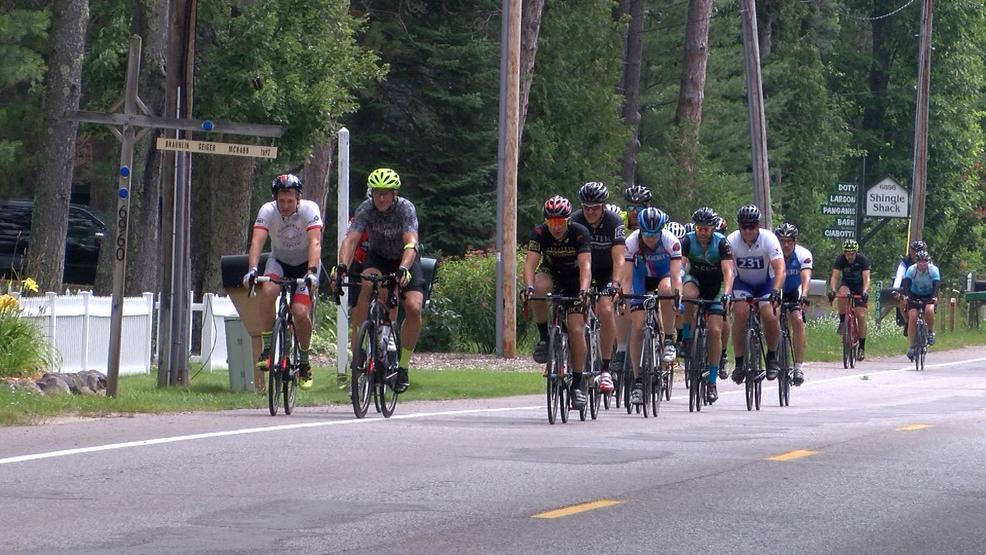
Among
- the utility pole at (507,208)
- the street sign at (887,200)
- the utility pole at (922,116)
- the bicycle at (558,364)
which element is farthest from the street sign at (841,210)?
the bicycle at (558,364)

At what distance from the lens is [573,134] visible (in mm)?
44219

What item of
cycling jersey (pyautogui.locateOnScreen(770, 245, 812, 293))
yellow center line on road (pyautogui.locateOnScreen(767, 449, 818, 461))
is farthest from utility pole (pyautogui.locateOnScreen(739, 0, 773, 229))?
yellow center line on road (pyautogui.locateOnScreen(767, 449, 818, 461))

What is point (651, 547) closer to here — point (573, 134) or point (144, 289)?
point (144, 289)

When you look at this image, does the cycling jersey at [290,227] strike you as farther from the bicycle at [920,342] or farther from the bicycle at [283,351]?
the bicycle at [920,342]

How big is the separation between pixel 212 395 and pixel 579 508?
28.0 feet

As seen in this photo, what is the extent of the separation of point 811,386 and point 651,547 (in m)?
16.3

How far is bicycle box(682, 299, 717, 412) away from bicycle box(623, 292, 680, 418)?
947 millimetres

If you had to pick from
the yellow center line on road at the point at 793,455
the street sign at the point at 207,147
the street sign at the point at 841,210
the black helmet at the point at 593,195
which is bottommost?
the yellow center line on road at the point at 793,455

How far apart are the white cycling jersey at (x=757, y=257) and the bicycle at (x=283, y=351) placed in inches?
217

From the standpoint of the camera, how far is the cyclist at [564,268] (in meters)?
15.2

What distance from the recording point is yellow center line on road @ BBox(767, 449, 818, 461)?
12.9m

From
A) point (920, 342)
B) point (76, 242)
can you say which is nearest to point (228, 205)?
point (76, 242)

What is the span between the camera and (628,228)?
19.4 m

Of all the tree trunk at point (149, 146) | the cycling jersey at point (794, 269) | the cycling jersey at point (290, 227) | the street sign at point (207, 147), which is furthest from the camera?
the tree trunk at point (149, 146)
